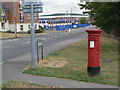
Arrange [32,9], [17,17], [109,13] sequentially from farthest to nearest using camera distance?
[17,17] → [109,13] → [32,9]

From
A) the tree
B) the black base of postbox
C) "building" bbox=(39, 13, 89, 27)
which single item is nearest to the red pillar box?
the black base of postbox

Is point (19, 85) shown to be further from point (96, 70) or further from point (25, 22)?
point (25, 22)

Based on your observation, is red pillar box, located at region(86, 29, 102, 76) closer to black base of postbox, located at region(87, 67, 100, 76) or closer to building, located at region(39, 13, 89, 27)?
black base of postbox, located at region(87, 67, 100, 76)

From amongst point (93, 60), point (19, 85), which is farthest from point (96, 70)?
point (19, 85)

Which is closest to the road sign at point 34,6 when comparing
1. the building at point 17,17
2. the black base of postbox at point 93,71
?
the black base of postbox at point 93,71

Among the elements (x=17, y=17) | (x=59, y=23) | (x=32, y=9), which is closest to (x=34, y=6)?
(x=32, y=9)

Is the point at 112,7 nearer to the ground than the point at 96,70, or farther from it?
farther from it

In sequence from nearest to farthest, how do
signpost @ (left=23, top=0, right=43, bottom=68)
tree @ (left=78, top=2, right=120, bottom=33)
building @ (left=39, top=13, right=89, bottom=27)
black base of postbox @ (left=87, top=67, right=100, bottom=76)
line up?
black base of postbox @ (left=87, top=67, right=100, bottom=76), signpost @ (left=23, top=0, right=43, bottom=68), tree @ (left=78, top=2, right=120, bottom=33), building @ (left=39, top=13, right=89, bottom=27)

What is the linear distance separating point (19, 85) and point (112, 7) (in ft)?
32.2

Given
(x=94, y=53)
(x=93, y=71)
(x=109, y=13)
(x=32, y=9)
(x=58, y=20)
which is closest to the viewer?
(x=93, y=71)

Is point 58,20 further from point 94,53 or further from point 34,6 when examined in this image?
point 94,53

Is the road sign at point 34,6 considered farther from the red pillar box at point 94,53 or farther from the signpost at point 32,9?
the red pillar box at point 94,53

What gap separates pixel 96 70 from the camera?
846cm

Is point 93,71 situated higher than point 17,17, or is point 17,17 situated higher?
point 17,17
